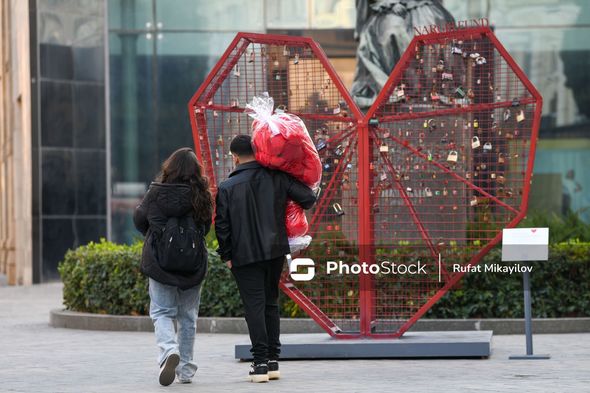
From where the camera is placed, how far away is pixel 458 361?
1002 cm

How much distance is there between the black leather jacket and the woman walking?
0.15m

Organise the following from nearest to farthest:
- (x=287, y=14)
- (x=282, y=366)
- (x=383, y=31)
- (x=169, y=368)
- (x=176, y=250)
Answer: (x=169, y=368) → (x=176, y=250) → (x=282, y=366) → (x=383, y=31) → (x=287, y=14)

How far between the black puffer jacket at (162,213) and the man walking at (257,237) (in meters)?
0.25

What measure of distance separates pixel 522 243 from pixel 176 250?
2.92m

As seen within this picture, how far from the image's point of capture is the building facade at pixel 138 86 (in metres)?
24.6

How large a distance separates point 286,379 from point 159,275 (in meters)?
1.12

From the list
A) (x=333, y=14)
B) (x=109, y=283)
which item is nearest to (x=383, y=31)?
(x=109, y=283)

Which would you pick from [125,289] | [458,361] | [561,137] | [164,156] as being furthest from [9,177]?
[458,361]

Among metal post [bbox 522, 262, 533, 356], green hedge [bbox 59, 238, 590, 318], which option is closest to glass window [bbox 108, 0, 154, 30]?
green hedge [bbox 59, 238, 590, 318]

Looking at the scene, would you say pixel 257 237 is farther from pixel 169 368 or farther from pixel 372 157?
pixel 372 157

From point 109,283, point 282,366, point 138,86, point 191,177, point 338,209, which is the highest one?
point 138,86

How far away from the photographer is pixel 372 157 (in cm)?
1067

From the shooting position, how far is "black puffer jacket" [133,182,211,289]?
8.70 metres

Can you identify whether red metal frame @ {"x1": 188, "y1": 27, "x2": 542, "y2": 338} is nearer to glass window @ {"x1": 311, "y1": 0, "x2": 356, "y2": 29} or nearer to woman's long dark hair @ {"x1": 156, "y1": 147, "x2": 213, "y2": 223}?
woman's long dark hair @ {"x1": 156, "y1": 147, "x2": 213, "y2": 223}
